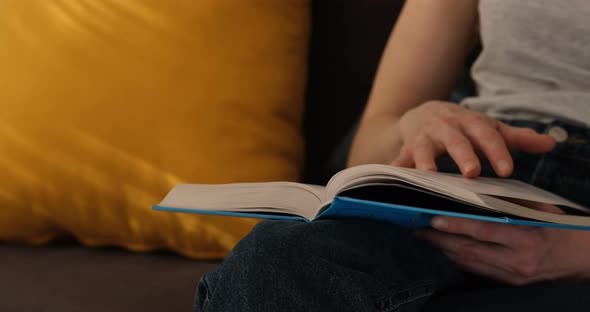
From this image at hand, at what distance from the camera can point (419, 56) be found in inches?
38.9

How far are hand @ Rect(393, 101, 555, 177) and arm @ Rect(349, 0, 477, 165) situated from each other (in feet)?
0.73

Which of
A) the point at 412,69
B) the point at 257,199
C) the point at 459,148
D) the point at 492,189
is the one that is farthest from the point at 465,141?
the point at 412,69

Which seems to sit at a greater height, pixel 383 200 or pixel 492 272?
pixel 383 200

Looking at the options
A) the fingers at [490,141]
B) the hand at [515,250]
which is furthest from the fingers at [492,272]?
the fingers at [490,141]

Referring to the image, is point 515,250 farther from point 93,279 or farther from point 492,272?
point 93,279

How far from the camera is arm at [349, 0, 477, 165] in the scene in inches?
38.2

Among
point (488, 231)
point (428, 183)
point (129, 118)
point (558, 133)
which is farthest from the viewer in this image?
point (129, 118)

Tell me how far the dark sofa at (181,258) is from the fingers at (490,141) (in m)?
0.42

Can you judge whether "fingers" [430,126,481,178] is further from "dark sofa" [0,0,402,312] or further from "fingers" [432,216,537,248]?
"dark sofa" [0,0,402,312]

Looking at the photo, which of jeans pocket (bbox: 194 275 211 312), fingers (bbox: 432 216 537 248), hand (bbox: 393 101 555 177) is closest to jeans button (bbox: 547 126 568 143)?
hand (bbox: 393 101 555 177)

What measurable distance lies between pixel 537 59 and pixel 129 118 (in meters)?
0.61

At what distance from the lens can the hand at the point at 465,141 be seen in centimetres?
62

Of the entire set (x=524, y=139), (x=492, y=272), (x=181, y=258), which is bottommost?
(x=181, y=258)

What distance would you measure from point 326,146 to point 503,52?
41cm
